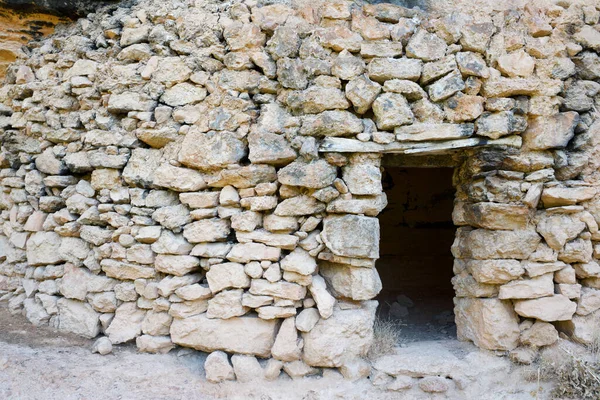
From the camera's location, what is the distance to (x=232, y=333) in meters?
3.13

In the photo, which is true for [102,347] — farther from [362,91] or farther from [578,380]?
[578,380]

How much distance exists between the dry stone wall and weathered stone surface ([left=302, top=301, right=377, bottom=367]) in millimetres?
14

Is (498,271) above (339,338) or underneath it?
above

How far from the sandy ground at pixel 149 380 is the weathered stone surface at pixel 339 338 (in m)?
0.15

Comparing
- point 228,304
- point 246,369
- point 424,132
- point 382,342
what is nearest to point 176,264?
point 228,304

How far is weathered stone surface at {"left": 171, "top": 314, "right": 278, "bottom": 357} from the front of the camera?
10.2 ft

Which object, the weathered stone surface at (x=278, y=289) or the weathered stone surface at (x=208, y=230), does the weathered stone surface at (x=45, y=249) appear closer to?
the weathered stone surface at (x=208, y=230)

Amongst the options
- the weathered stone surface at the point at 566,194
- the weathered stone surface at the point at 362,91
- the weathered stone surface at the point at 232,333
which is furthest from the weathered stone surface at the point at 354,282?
the weathered stone surface at the point at 566,194

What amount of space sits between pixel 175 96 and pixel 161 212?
0.85m

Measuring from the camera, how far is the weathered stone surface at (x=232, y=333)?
10.2 feet

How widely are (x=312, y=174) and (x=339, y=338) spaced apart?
112 centimetres

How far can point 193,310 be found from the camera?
10.4 feet

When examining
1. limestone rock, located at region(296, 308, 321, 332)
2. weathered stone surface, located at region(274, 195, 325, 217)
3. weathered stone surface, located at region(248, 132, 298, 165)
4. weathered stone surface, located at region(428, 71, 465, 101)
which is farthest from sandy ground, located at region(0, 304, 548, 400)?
weathered stone surface, located at region(428, 71, 465, 101)

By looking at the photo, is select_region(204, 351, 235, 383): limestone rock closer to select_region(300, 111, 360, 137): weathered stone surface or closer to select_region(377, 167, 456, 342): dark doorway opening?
select_region(300, 111, 360, 137): weathered stone surface
